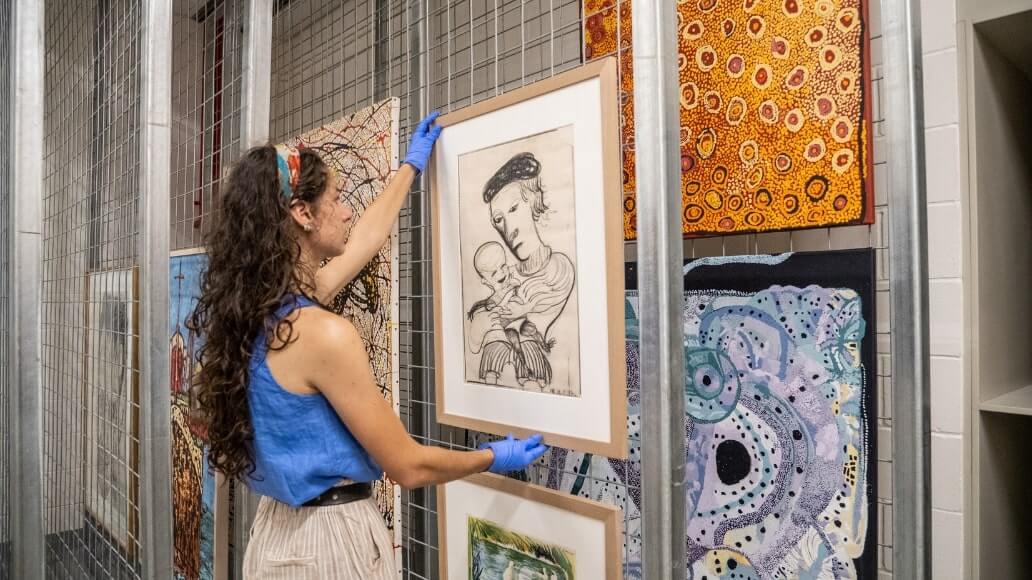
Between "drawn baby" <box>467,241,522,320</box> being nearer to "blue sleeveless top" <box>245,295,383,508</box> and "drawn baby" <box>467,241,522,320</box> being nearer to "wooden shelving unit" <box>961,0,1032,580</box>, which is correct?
"blue sleeveless top" <box>245,295,383,508</box>

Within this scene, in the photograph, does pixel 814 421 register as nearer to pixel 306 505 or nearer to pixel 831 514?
pixel 831 514

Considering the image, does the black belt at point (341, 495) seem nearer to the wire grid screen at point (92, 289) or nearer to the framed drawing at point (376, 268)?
the framed drawing at point (376, 268)

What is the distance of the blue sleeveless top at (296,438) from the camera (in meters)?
1.14

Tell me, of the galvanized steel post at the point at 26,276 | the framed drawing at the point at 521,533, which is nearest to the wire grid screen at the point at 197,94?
the galvanized steel post at the point at 26,276

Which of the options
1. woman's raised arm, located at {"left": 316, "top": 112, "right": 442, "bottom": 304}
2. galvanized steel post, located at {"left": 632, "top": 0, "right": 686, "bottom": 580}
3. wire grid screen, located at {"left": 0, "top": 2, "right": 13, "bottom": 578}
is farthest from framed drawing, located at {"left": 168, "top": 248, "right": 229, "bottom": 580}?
galvanized steel post, located at {"left": 632, "top": 0, "right": 686, "bottom": 580}

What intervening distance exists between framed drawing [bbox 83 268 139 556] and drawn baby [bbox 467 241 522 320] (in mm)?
1295

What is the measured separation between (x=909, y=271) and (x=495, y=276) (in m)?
0.68

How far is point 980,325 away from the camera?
123 centimetres

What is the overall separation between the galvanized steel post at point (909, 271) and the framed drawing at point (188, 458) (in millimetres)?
1737

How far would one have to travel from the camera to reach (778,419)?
131cm

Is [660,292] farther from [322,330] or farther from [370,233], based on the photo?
[370,233]

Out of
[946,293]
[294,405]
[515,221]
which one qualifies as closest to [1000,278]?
[946,293]

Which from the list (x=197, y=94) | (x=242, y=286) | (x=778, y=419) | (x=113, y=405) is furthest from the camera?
(x=197, y=94)

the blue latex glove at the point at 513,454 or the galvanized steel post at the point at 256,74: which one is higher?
the galvanized steel post at the point at 256,74
